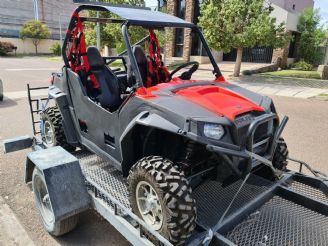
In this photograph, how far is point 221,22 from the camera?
1504cm

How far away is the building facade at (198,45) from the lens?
2200 cm

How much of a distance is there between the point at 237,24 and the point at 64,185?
13633 mm

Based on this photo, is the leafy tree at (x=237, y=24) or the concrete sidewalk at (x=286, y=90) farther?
the leafy tree at (x=237, y=24)

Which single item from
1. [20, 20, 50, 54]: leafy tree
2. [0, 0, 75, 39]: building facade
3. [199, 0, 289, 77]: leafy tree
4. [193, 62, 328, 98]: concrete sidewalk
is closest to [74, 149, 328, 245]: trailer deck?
[193, 62, 328, 98]: concrete sidewalk

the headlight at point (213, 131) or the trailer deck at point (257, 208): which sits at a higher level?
the headlight at point (213, 131)

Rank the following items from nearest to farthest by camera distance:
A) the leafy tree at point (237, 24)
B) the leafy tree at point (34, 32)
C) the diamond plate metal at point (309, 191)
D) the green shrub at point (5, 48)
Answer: the diamond plate metal at point (309, 191) → the leafy tree at point (237, 24) → the green shrub at point (5, 48) → the leafy tree at point (34, 32)

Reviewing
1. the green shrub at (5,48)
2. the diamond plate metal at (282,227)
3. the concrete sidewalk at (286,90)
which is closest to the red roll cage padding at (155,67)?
the diamond plate metal at (282,227)

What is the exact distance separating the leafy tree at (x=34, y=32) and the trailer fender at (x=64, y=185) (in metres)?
49.3

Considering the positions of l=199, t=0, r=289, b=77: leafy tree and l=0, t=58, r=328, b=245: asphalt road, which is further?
l=199, t=0, r=289, b=77: leafy tree

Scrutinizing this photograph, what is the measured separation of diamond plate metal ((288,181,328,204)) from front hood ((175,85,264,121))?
114 centimetres

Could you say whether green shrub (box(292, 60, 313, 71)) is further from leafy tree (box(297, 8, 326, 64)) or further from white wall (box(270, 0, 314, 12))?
white wall (box(270, 0, 314, 12))

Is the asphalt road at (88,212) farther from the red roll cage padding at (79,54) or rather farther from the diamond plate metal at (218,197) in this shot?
the red roll cage padding at (79,54)

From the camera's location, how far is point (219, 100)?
2938mm

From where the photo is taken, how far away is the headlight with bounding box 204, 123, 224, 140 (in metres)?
2.50
